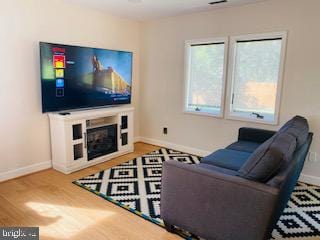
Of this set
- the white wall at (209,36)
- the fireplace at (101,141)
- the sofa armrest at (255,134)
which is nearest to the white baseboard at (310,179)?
the white wall at (209,36)

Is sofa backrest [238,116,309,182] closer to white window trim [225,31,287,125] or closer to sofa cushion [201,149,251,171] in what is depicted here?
sofa cushion [201,149,251,171]

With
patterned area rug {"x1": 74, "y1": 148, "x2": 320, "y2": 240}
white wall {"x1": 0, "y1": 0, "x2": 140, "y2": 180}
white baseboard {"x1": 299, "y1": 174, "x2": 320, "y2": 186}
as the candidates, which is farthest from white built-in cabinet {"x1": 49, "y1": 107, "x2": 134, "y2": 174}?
white baseboard {"x1": 299, "y1": 174, "x2": 320, "y2": 186}

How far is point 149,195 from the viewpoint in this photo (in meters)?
2.71

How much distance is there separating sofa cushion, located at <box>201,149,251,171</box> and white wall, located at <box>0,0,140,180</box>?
7.51 ft

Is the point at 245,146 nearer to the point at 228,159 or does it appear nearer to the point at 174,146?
the point at 228,159

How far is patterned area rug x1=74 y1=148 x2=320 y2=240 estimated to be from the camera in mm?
2177

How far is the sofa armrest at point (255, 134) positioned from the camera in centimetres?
312

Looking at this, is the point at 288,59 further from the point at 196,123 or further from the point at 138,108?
the point at 138,108

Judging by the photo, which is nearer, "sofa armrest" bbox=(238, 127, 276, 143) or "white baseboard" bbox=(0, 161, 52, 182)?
"white baseboard" bbox=(0, 161, 52, 182)

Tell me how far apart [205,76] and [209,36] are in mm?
622

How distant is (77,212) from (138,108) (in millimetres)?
2725

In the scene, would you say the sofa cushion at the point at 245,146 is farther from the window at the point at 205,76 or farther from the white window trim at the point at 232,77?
the window at the point at 205,76

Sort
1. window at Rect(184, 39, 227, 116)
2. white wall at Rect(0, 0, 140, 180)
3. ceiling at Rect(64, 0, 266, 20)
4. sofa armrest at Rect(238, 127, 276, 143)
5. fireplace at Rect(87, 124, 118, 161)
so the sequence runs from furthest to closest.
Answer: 1. window at Rect(184, 39, 227, 116)
2. fireplace at Rect(87, 124, 118, 161)
3. ceiling at Rect(64, 0, 266, 20)
4. sofa armrest at Rect(238, 127, 276, 143)
5. white wall at Rect(0, 0, 140, 180)

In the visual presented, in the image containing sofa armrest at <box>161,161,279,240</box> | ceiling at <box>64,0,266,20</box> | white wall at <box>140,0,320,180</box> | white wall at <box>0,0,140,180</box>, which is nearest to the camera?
sofa armrest at <box>161,161,279,240</box>
